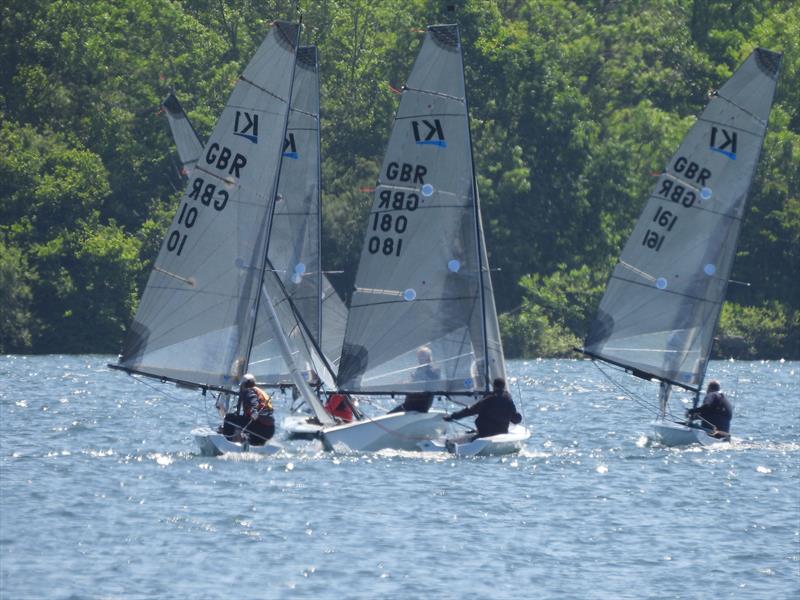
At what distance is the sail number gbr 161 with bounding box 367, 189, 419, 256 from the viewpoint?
35.7 metres

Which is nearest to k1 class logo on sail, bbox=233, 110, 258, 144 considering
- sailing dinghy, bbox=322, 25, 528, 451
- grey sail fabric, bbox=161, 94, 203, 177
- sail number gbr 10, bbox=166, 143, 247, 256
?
sail number gbr 10, bbox=166, 143, 247, 256

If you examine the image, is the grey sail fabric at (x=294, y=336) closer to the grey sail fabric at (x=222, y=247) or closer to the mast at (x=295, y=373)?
the mast at (x=295, y=373)

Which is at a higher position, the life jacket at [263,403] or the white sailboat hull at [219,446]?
the life jacket at [263,403]

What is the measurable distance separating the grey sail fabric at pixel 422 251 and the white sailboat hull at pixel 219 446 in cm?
251

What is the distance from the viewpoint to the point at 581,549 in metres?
26.3

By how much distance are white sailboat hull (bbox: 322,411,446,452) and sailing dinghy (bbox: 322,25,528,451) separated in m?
0.73

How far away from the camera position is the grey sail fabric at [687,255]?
39594 millimetres

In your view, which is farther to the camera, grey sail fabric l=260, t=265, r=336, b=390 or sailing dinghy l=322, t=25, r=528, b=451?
grey sail fabric l=260, t=265, r=336, b=390

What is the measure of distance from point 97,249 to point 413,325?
130 ft

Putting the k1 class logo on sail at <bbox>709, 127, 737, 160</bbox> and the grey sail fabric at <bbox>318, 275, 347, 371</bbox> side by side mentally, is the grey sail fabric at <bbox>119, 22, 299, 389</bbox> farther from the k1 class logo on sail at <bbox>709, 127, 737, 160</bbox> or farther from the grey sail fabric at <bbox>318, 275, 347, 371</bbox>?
the k1 class logo on sail at <bbox>709, 127, 737, 160</bbox>

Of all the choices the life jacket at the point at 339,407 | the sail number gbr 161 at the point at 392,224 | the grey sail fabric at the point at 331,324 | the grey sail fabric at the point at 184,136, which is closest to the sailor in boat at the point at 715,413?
the life jacket at the point at 339,407

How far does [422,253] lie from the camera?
3581cm

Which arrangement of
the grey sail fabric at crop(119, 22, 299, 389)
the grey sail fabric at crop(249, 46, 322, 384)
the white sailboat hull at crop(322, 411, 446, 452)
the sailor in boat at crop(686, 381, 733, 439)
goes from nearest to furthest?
the white sailboat hull at crop(322, 411, 446, 452)
the grey sail fabric at crop(119, 22, 299, 389)
the sailor in boat at crop(686, 381, 733, 439)
the grey sail fabric at crop(249, 46, 322, 384)

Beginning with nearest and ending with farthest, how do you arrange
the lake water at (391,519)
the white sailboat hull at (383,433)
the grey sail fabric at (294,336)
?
the lake water at (391,519) → the white sailboat hull at (383,433) → the grey sail fabric at (294,336)
